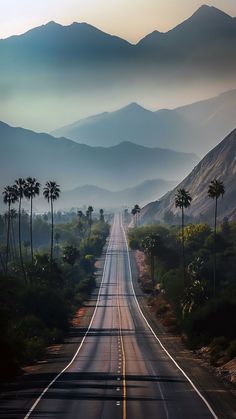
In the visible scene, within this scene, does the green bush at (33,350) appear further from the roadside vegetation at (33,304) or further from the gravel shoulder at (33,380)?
the gravel shoulder at (33,380)

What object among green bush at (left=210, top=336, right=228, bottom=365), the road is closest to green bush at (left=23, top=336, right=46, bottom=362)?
the road

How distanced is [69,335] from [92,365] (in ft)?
139

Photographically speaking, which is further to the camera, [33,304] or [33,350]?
[33,304]

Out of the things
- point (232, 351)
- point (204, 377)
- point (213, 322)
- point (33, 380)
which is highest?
point (213, 322)

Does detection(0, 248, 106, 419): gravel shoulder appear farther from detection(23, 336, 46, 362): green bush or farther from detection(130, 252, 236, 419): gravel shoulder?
detection(130, 252, 236, 419): gravel shoulder

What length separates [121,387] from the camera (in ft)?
166

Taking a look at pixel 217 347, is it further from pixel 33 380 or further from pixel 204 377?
pixel 33 380

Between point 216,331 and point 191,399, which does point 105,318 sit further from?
→ point 191,399

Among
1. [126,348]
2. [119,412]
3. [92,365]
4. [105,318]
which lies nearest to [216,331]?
[126,348]

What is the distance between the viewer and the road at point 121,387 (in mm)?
39688

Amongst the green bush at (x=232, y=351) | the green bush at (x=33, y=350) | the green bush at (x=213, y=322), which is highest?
the green bush at (x=213, y=322)

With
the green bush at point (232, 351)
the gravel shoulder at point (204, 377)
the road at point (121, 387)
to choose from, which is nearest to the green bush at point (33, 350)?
the road at point (121, 387)

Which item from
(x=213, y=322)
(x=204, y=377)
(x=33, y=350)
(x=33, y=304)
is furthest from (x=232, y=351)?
(x=33, y=304)

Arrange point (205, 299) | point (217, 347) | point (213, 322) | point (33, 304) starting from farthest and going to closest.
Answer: point (33, 304) → point (205, 299) → point (213, 322) → point (217, 347)
